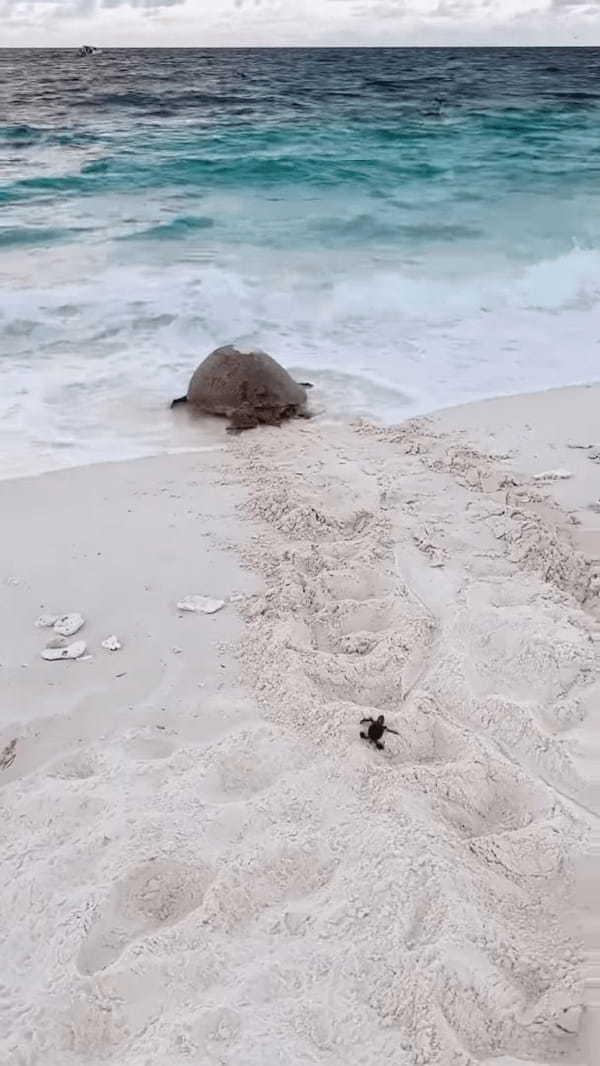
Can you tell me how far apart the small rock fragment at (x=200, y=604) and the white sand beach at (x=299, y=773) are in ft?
0.13

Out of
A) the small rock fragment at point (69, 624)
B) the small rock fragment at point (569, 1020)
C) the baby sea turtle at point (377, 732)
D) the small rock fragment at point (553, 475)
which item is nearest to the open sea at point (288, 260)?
the small rock fragment at point (553, 475)

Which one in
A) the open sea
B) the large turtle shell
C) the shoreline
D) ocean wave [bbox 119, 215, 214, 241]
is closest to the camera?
the shoreline

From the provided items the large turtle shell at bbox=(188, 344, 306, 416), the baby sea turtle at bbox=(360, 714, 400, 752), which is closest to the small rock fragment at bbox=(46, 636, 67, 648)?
the baby sea turtle at bbox=(360, 714, 400, 752)

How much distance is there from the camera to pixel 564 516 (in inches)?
150

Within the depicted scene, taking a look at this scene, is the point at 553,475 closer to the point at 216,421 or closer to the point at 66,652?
the point at 216,421

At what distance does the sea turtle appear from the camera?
504cm

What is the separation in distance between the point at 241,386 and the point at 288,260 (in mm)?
4437

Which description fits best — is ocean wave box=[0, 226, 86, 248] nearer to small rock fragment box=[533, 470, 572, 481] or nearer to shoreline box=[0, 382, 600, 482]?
shoreline box=[0, 382, 600, 482]

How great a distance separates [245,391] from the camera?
5.06 meters

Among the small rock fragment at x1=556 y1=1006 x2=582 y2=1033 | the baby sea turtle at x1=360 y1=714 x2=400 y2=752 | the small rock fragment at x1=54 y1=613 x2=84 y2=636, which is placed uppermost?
the small rock fragment at x1=556 y1=1006 x2=582 y2=1033

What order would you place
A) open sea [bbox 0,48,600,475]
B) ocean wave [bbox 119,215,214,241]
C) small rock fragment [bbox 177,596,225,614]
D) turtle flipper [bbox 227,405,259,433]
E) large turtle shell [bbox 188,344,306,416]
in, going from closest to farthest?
small rock fragment [bbox 177,596,225,614] → turtle flipper [bbox 227,405,259,433] → large turtle shell [bbox 188,344,306,416] → open sea [bbox 0,48,600,475] → ocean wave [bbox 119,215,214,241]

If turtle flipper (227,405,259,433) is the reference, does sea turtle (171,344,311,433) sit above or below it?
above

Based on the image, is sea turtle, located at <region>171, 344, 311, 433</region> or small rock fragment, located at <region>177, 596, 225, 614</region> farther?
sea turtle, located at <region>171, 344, 311, 433</region>

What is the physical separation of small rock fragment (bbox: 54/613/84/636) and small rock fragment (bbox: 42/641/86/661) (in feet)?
0.31
